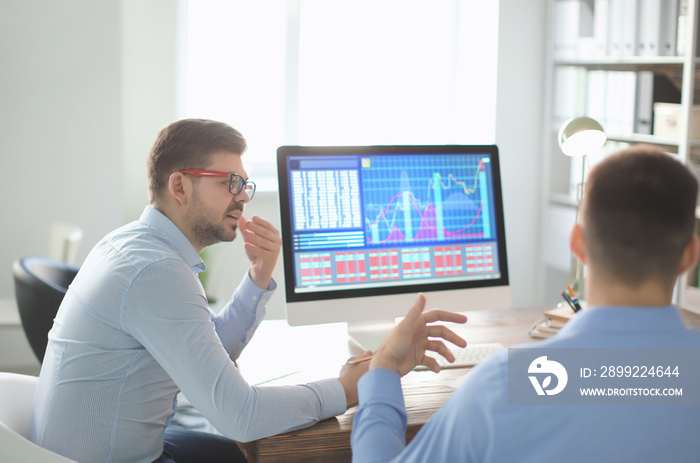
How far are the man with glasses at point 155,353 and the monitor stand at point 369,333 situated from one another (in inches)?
14.5

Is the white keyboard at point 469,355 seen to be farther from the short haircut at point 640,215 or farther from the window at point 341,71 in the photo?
the window at point 341,71

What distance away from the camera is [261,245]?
183 centimetres

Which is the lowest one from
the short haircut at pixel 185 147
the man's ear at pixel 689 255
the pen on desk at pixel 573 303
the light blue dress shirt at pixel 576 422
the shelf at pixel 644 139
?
the pen on desk at pixel 573 303

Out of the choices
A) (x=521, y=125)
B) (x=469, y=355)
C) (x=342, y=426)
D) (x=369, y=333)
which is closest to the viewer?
(x=342, y=426)

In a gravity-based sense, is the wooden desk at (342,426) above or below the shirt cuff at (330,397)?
below

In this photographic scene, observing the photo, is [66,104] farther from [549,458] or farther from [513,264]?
[549,458]

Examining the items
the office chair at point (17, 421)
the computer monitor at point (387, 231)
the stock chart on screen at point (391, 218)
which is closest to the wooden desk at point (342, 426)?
the computer monitor at point (387, 231)

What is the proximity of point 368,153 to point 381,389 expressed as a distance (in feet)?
2.72

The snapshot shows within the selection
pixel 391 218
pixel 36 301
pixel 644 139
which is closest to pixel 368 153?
pixel 391 218

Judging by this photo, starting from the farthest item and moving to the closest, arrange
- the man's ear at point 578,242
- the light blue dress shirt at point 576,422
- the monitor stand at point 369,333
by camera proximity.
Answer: the monitor stand at point 369,333, the man's ear at point 578,242, the light blue dress shirt at point 576,422

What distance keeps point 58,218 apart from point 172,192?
228 cm

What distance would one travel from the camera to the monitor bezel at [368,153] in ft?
5.72

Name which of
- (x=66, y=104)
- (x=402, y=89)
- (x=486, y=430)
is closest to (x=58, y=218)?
(x=66, y=104)

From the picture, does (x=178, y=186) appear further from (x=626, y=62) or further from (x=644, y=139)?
(x=626, y=62)
